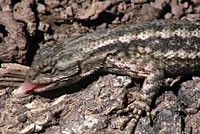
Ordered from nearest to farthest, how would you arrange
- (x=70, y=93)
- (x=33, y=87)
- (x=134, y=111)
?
(x=134, y=111) < (x=33, y=87) < (x=70, y=93)

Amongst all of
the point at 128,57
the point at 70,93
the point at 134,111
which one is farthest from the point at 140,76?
the point at 70,93

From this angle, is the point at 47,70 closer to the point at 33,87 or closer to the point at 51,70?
the point at 51,70

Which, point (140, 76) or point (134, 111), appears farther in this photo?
point (140, 76)

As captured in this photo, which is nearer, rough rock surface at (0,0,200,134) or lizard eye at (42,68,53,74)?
rough rock surface at (0,0,200,134)

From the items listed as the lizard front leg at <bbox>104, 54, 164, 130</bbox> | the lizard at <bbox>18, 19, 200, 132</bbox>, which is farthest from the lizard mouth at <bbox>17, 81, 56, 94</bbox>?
the lizard front leg at <bbox>104, 54, 164, 130</bbox>

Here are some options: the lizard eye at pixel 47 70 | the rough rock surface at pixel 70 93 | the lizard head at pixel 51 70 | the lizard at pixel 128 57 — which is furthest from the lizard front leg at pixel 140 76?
the lizard eye at pixel 47 70

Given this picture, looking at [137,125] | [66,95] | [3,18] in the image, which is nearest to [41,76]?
[66,95]

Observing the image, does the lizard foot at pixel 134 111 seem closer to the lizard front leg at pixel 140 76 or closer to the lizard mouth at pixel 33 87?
Answer: the lizard front leg at pixel 140 76

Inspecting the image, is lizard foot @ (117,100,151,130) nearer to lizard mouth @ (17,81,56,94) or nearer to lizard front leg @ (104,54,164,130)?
lizard front leg @ (104,54,164,130)
